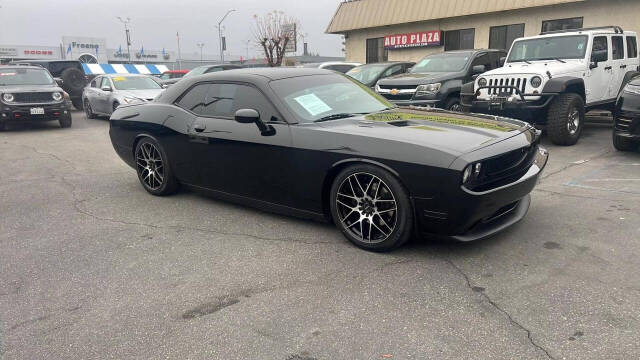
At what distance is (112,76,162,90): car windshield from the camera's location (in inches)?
535

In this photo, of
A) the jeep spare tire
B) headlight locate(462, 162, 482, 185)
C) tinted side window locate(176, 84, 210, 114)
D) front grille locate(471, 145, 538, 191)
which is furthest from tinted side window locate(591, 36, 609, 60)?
the jeep spare tire

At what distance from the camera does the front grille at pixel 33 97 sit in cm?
1157

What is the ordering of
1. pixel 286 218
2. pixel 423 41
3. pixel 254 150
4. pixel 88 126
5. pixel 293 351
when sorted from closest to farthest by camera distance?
1. pixel 293 351
2. pixel 254 150
3. pixel 286 218
4. pixel 88 126
5. pixel 423 41

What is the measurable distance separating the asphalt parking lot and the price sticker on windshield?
1068 mm

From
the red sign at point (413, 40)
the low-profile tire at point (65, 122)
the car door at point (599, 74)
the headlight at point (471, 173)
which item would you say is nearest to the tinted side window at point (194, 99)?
the headlight at point (471, 173)

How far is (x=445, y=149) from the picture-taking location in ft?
11.3

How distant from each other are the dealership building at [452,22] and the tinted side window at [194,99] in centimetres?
1355

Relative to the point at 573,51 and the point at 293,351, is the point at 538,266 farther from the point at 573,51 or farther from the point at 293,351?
the point at 573,51

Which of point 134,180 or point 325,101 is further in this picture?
point 134,180

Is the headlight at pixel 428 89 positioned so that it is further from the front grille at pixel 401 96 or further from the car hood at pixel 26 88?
the car hood at pixel 26 88

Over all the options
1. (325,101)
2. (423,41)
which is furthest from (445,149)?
(423,41)

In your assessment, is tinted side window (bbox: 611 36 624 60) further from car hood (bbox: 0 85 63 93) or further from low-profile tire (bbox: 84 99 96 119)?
low-profile tire (bbox: 84 99 96 119)

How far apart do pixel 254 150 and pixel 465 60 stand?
752 centimetres

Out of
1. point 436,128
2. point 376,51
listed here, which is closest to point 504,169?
point 436,128
